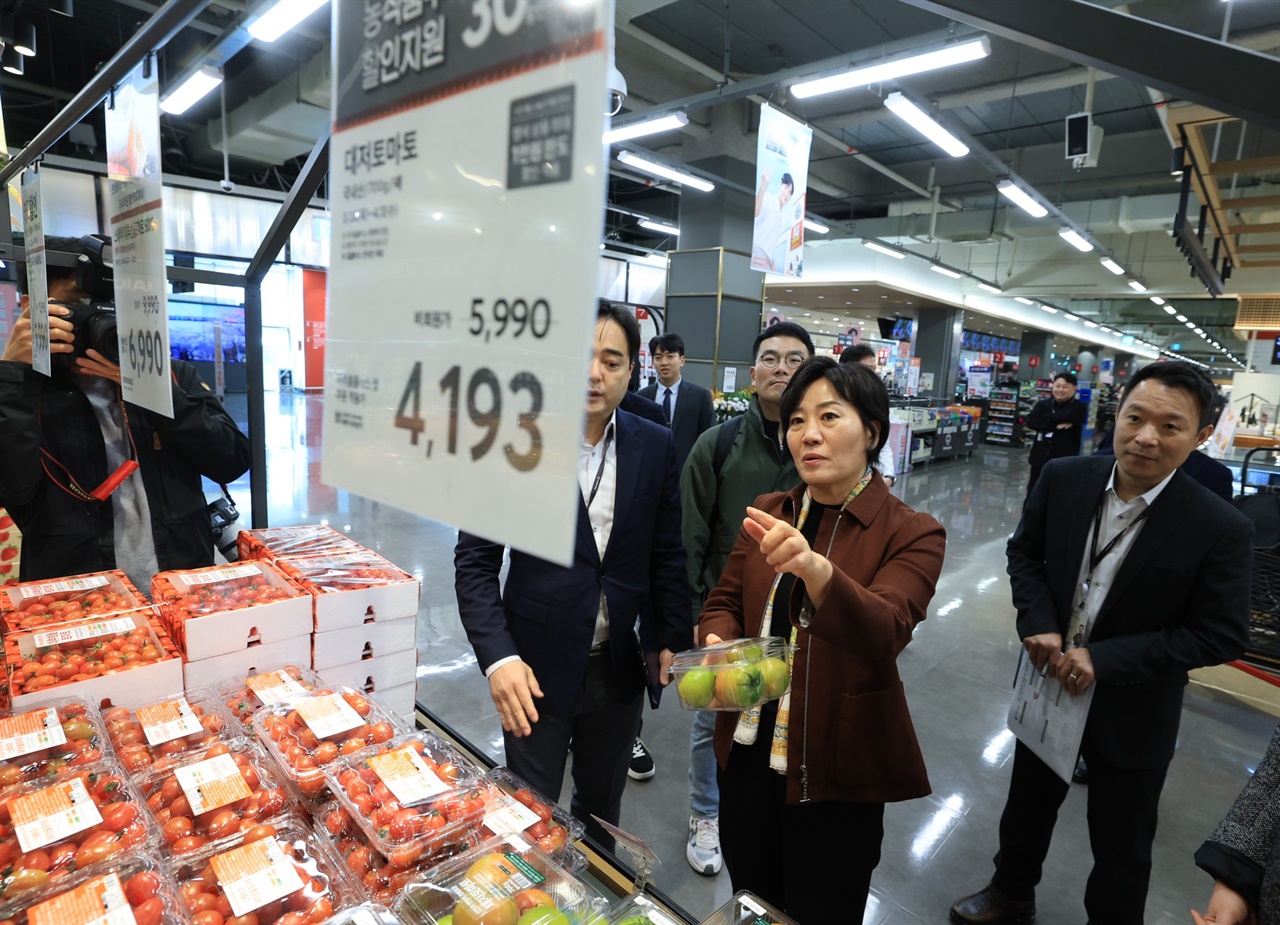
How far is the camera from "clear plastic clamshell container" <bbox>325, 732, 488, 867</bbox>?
41.6 inches

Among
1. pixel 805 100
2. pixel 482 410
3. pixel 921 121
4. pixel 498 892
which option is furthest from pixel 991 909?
pixel 805 100

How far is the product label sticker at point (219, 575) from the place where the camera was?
1634 millimetres

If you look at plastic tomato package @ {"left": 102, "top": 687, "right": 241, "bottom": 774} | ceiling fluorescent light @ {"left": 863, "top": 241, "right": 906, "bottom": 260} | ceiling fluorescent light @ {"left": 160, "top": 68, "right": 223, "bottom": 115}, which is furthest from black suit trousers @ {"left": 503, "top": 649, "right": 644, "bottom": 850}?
ceiling fluorescent light @ {"left": 863, "top": 241, "right": 906, "bottom": 260}

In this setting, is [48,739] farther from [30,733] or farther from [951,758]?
[951,758]

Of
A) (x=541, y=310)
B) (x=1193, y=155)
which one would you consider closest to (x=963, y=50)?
(x=1193, y=155)

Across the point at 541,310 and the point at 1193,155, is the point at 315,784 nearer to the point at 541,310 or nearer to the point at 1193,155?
the point at 541,310

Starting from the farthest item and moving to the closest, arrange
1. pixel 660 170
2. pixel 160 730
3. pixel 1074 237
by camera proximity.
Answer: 1. pixel 1074 237
2. pixel 660 170
3. pixel 160 730

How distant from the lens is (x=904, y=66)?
5.02m

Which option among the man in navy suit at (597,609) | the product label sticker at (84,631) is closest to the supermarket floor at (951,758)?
the man in navy suit at (597,609)

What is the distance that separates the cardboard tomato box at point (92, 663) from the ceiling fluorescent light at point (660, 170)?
302 inches

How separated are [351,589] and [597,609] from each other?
611mm

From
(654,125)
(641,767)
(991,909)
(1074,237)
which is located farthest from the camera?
(1074,237)

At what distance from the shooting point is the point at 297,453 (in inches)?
363

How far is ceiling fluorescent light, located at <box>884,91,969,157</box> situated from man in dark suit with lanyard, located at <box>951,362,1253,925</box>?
460 centimetres
